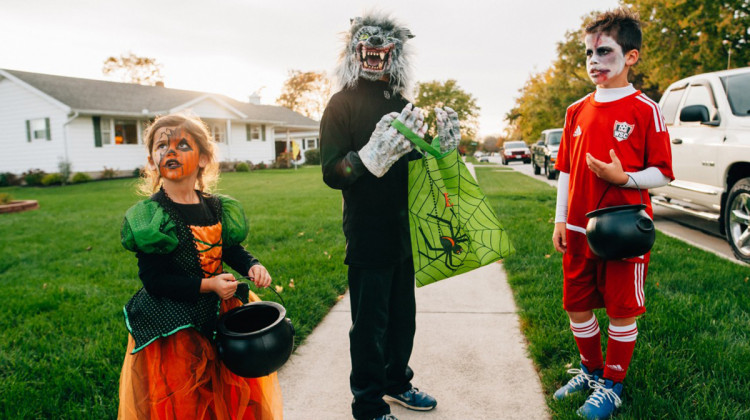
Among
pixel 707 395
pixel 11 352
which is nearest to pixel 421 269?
pixel 707 395

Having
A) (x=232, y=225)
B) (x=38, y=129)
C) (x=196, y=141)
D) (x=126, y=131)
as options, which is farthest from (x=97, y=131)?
(x=232, y=225)

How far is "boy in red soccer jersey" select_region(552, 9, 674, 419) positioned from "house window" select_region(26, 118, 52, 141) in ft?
79.7

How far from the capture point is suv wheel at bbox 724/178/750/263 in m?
5.29

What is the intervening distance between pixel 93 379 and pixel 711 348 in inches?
147

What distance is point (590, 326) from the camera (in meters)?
2.60

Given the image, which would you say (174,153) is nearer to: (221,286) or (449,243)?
(221,286)

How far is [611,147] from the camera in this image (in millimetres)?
2348

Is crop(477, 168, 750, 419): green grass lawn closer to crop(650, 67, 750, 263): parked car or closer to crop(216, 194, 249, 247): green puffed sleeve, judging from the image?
crop(650, 67, 750, 263): parked car

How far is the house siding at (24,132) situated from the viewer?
2088 centimetres

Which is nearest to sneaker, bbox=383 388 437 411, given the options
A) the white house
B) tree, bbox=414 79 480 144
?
the white house

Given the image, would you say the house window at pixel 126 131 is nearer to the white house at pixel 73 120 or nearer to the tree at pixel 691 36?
the white house at pixel 73 120

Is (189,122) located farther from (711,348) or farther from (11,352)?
(711,348)

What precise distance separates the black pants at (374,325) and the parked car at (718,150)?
14.7 feet

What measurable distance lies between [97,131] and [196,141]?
23.3 meters
